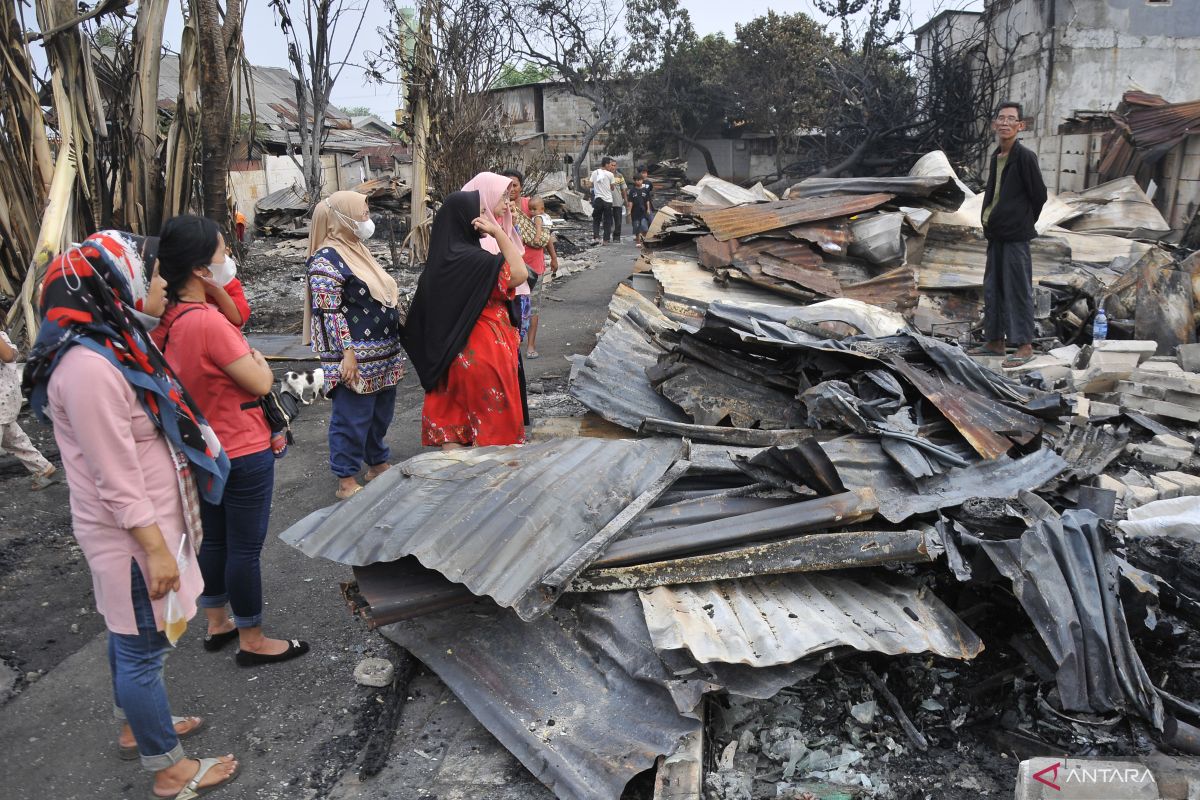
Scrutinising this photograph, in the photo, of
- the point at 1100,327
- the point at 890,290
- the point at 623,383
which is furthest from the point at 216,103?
the point at 1100,327

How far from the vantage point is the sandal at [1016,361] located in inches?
252

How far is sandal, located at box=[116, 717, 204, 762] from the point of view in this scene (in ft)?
9.00

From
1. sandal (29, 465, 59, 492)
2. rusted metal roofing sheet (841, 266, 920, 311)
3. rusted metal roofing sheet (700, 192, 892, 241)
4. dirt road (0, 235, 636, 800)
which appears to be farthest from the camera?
rusted metal roofing sheet (700, 192, 892, 241)

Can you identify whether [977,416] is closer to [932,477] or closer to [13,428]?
[932,477]

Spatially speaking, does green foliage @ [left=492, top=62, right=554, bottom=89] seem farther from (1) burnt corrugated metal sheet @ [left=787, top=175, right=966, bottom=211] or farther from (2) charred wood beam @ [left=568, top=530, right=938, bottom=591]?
(2) charred wood beam @ [left=568, top=530, right=938, bottom=591]

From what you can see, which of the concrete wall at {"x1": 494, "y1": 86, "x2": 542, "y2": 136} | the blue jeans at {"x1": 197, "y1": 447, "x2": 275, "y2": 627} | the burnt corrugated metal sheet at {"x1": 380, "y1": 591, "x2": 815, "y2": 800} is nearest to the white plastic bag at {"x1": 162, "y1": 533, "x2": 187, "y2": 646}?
the blue jeans at {"x1": 197, "y1": 447, "x2": 275, "y2": 627}

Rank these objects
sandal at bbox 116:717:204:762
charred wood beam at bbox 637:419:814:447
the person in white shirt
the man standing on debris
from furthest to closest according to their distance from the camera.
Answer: the person in white shirt
the man standing on debris
charred wood beam at bbox 637:419:814:447
sandal at bbox 116:717:204:762

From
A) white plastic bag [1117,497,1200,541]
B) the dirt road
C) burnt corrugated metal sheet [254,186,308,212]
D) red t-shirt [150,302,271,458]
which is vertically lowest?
the dirt road

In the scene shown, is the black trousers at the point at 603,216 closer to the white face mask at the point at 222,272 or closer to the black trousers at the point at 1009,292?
the black trousers at the point at 1009,292

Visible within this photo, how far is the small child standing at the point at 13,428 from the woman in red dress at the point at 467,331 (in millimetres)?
2308

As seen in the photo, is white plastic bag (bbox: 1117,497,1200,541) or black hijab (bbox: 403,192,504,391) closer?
white plastic bag (bbox: 1117,497,1200,541)

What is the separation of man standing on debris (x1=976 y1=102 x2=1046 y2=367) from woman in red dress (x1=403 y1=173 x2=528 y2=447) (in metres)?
4.16

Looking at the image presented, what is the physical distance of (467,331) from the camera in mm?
4199

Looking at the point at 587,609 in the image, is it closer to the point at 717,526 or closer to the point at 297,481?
the point at 717,526
